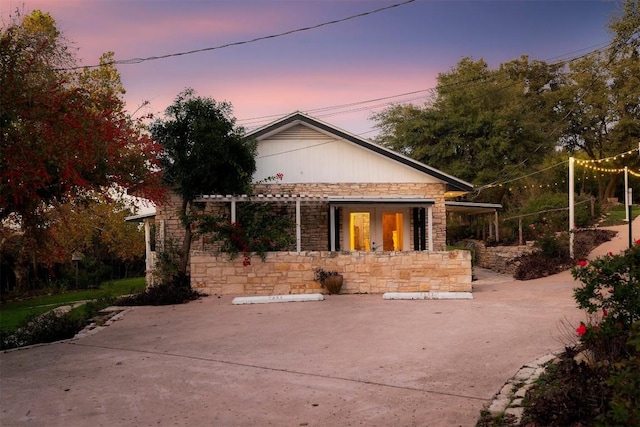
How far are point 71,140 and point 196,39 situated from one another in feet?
24.3

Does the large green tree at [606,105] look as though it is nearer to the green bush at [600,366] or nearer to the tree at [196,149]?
the tree at [196,149]

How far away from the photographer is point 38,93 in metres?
7.76

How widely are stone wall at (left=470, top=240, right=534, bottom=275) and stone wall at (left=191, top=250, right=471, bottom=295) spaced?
7.01m

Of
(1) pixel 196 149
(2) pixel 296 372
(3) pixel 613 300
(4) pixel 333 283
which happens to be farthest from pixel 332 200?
(3) pixel 613 300

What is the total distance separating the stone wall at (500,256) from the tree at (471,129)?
341 inches

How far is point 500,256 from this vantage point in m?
22.6

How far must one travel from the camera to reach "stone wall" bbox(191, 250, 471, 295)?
15609 mm

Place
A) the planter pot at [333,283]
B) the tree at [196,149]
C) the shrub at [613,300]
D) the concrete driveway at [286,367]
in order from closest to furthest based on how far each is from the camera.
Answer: the concrete driveway at [286,367] < the shrub at [613,300] < the planter pot at [333,283] < the tree at [196,149]

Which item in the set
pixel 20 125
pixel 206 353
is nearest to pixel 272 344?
pixel 206 353

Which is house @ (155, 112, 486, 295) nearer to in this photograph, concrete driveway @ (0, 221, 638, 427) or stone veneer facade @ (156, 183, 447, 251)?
stone veneer facade @ (156, 183, 447, 251)

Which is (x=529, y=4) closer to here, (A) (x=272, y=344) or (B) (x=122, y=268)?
(A) (x=272, y=344)

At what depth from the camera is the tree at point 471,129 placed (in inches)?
1296

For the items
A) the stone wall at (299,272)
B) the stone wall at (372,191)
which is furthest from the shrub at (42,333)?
the stone wall at (372,191)

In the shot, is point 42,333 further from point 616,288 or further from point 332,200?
point 332,200
